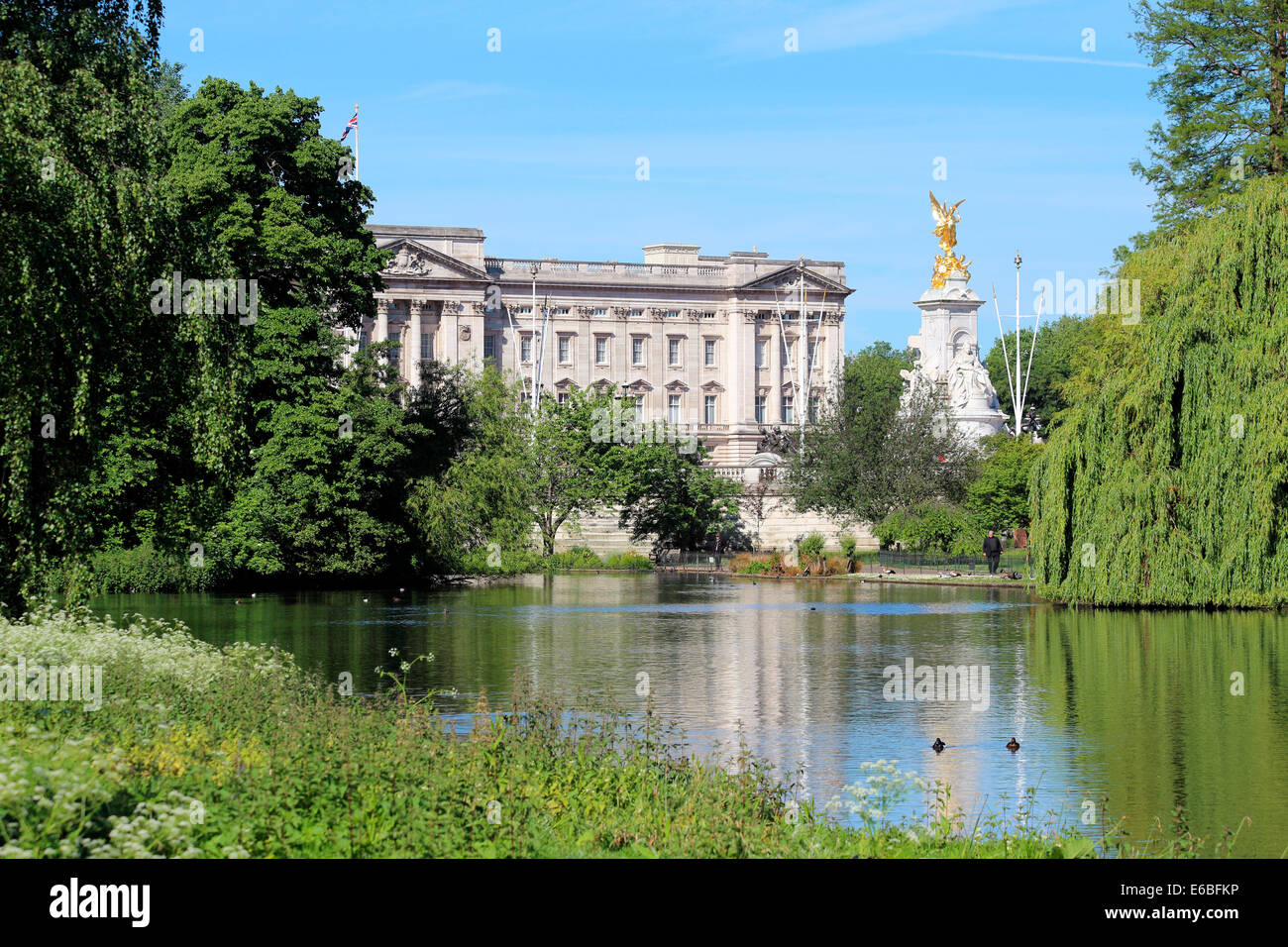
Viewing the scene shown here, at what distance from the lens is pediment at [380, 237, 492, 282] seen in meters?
107

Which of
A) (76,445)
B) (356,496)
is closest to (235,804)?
(76,445)

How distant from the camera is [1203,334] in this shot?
32812 mm

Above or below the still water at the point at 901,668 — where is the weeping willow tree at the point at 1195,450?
above

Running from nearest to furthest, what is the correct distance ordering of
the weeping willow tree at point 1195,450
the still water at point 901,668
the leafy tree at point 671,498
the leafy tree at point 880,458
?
the still water at point 901,668, the weeping willow tree at point 1195,450, the leafy tree at point 880,458, the leafy tree at point 671,498

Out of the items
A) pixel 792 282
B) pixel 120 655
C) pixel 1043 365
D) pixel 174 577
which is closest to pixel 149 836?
pixel 120 655

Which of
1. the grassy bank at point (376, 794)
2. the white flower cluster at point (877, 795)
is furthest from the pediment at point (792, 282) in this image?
the grassy bank at point (376, 794)

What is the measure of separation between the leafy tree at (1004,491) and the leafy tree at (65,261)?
41.8 metres

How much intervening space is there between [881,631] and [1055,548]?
19.8 feet

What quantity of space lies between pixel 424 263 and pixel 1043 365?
53.3m

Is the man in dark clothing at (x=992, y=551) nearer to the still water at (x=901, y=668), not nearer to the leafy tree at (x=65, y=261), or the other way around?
the still water at (x=901, y=668)

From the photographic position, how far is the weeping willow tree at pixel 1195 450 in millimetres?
31516

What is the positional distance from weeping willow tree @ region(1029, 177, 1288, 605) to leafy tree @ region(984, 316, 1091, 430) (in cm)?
8113

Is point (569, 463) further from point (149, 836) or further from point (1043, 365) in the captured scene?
point (1043, 365)
